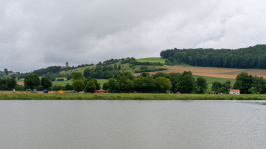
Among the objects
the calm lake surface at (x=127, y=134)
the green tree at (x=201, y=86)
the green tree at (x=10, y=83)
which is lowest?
the calm lake surface at (x=127, y=134)

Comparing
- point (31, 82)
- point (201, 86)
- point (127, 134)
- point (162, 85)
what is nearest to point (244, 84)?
point (201, 86)

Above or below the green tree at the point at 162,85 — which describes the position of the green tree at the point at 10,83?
above

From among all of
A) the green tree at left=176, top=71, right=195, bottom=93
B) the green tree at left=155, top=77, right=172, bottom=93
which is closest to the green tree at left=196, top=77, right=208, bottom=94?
the green tree at left=176, top=71, right=195, bottom=93

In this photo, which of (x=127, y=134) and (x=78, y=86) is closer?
(x=127, y=134)

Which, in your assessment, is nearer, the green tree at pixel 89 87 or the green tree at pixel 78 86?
the green tree at pixel 89 87

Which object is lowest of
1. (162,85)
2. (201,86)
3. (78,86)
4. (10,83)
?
(201,86)

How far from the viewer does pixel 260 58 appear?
583ft

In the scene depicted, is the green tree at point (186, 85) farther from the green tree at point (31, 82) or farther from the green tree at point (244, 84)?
the green tree at point (31, 82)

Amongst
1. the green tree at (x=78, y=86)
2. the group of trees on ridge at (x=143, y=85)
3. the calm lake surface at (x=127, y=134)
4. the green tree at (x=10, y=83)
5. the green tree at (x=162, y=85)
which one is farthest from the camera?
the green tree at (x=10, y=83)

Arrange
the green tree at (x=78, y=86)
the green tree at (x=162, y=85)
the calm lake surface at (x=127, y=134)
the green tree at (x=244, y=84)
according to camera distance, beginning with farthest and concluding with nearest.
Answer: the green tree at (x=244, y=84)
the green tree at (x=162, y=85)
the green tree at (x=78, y=86)
the calm lake surface at (x=127, y=134)

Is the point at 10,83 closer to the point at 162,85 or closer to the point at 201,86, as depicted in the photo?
the point at 162,85

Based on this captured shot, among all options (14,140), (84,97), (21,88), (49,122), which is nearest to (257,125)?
(49,122)

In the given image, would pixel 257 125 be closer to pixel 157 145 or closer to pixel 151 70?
pixel 157 145

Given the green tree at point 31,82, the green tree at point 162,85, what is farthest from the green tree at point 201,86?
the green tree at point 31,82
